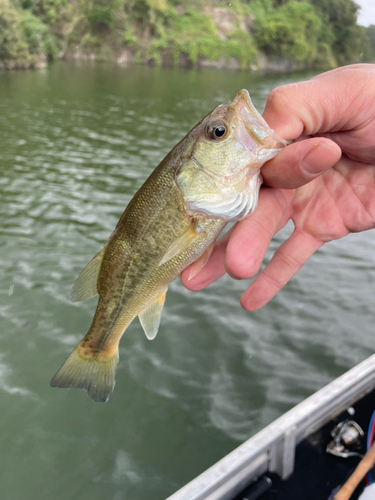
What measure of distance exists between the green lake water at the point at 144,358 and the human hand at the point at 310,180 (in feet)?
7.30

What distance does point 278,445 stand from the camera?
263cm

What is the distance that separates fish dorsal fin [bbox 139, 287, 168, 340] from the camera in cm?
251

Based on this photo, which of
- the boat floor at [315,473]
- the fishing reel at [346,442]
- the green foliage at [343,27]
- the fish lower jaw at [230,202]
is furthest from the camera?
the green foliage at [343,27]

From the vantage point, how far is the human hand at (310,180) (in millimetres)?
1936

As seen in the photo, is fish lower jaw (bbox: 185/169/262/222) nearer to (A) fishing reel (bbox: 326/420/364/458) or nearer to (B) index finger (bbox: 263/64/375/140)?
(B) index finger (bbox: 263/64/375/140)

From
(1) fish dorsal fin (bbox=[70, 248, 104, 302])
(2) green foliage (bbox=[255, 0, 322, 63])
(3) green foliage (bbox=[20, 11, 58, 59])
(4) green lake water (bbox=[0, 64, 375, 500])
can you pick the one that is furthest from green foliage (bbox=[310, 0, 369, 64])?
(1) fish dorsal fin (bbox=[70, 248, 104, 302])

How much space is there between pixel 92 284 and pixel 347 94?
1.92 metres

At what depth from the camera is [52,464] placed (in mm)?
3611

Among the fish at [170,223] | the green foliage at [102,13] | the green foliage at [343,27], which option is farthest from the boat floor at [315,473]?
the green foliage at [343,27]

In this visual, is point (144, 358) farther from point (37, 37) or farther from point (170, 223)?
point (37, 37)

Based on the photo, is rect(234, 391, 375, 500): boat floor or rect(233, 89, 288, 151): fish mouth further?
rect(234, 391, 375, 500): boat floor

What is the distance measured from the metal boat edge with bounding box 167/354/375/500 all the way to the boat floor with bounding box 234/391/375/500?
51 mm

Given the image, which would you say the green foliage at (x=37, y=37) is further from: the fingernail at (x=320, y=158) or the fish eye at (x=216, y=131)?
the fingernail at (x=320, y=158)

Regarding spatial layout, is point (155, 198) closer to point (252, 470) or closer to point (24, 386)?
point (252, 470)
